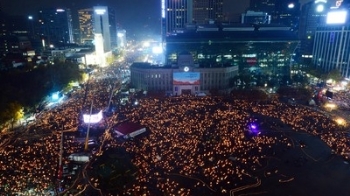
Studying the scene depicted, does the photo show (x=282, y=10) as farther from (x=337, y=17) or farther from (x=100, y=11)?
(x=100, y=11)

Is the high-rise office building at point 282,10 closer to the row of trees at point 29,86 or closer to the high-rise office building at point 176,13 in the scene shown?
the high-rise office building at point 176,13

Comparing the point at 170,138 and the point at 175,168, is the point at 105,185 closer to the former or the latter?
the point at 175,168

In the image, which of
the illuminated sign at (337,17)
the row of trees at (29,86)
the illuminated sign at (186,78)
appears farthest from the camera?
A: the illuminated sign at (337,17)

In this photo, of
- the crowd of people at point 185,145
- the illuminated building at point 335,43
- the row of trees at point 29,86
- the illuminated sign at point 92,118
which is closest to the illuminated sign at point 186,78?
the crowd of people at point 185,145

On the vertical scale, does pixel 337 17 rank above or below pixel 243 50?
above

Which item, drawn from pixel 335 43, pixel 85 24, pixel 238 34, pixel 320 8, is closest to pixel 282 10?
pixel 320 8

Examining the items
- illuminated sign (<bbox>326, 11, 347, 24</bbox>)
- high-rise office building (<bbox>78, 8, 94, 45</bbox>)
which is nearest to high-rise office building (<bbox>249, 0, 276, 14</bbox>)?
Answer: illuminated sign (<bbox>326, 11, 347, 24</bbox>)
